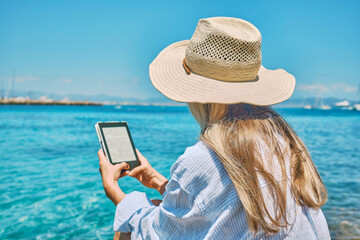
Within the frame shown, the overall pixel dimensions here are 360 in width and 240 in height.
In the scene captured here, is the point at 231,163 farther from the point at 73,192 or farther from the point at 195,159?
the point at 73,192

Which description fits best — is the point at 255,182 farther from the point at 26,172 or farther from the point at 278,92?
the point at 26,172

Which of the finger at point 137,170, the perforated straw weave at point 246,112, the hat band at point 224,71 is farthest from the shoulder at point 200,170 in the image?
the finger at point 137,170

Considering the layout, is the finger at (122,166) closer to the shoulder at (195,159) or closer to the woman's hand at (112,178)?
the woman's hand at (112,178)

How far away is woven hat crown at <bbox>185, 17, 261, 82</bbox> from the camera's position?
1323 mm

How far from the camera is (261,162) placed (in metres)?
1.18

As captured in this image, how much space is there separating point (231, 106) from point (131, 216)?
69 cm

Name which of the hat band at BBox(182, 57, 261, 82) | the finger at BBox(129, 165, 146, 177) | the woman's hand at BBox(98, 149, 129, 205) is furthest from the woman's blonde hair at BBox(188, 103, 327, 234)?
the finger at BBox(129, 165, 146, 177)

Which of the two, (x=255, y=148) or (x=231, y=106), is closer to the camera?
(x=255, y=148)

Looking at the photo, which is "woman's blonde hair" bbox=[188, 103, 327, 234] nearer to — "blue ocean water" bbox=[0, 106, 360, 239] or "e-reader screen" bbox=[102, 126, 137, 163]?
"blue ocean water" bbox=[0, 106, 360, 239]

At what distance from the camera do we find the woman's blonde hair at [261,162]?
3.71 feet

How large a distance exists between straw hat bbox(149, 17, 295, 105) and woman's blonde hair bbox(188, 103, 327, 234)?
0.08 meters

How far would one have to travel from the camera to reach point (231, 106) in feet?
4.48

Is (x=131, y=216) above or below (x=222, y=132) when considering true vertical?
below

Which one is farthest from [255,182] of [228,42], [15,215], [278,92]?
[15,215]
